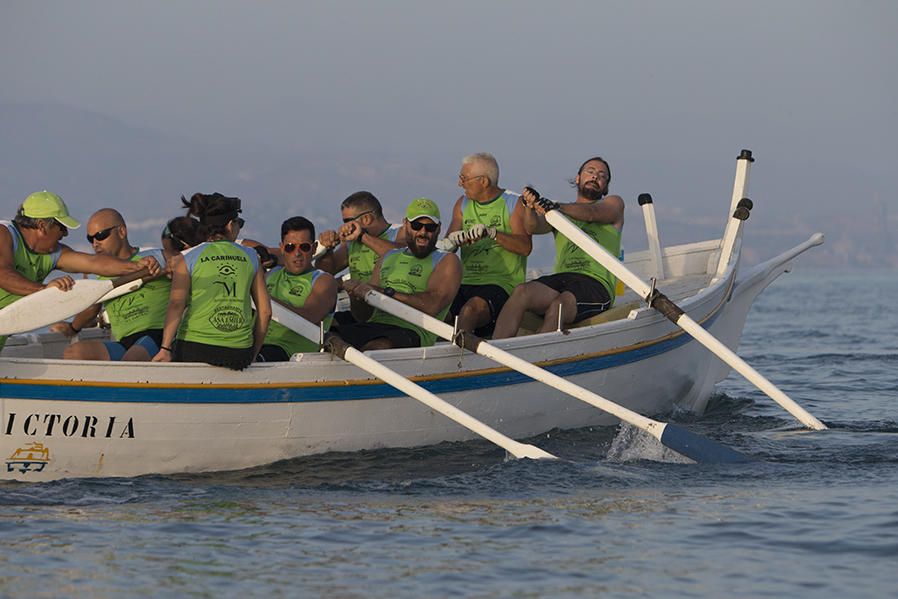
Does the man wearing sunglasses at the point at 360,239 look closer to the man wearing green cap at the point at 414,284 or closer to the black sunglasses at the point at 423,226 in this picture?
the man wearing green cap at the point at 414,284

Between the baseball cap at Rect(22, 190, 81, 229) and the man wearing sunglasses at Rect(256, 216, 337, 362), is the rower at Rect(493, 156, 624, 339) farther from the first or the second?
the baseball cap at Rect(22, 190, 81, 229)

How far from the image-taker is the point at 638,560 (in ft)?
26.2

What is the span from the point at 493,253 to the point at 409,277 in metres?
1.18

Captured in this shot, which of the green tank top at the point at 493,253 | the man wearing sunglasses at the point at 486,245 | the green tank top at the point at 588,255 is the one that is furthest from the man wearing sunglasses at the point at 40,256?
the green tank top at the point at 588,255

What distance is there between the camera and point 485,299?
39.4 feet

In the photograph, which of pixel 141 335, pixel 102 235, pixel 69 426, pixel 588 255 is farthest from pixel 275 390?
pixel 588 255

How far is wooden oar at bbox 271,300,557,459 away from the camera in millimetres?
9906

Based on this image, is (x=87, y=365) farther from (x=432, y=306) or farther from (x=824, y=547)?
(x=824, y=547)

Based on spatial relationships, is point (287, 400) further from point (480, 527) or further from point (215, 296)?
point (480, 527)

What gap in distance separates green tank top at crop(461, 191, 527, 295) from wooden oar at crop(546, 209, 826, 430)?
1.44 feet

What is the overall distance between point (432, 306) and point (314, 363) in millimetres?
1411

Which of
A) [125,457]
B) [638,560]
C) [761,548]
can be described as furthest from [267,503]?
[761,548]

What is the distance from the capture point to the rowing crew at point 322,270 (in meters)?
9.38

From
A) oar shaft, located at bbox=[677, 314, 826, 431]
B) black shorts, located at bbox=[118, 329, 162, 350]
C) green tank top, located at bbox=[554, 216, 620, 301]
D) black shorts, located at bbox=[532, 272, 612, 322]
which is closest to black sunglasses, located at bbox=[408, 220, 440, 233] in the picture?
black shorts, located at bbox=[532, 272, 612, 322]
